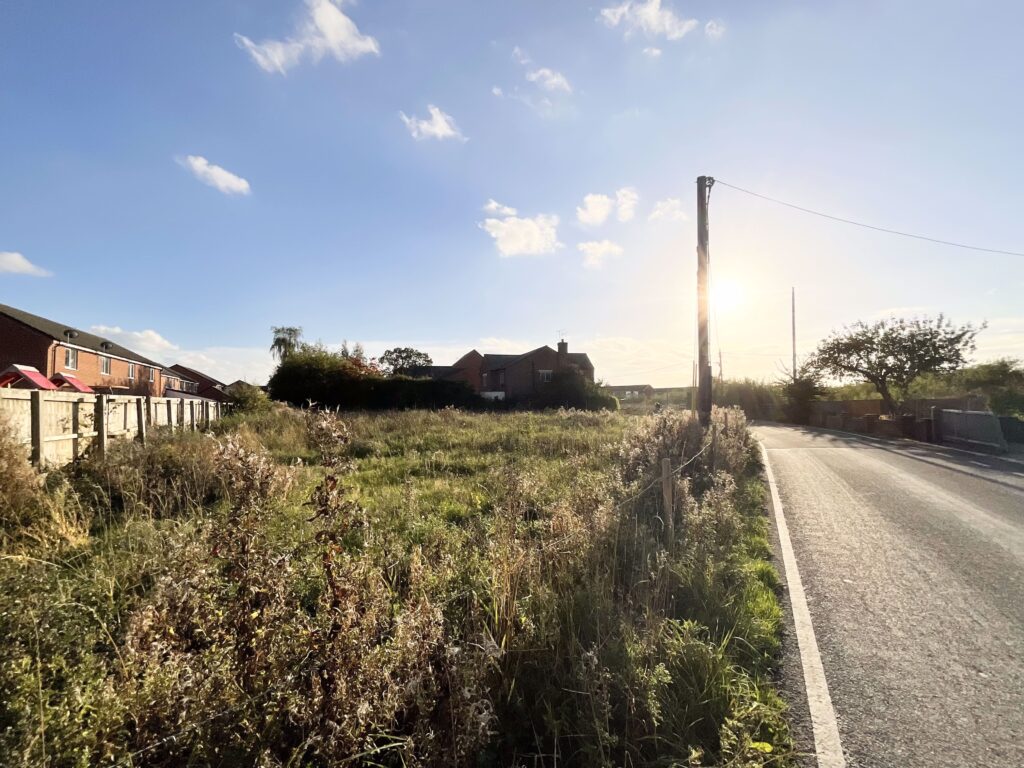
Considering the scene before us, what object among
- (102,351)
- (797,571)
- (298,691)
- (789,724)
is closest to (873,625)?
(797,571)

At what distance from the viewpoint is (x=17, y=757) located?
6.36 feet

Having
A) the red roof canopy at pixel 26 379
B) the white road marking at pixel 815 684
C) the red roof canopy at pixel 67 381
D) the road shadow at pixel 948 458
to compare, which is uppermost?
the red roof canopy at pixel 67 381

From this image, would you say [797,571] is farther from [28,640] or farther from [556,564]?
[28,640]

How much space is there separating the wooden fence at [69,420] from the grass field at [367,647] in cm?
382

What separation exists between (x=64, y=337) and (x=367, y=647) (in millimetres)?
48061

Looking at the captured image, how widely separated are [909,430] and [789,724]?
26298 millimetres

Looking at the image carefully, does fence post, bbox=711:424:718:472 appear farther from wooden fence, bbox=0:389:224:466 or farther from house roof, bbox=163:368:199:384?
house roof, bbox=163:368:199:384

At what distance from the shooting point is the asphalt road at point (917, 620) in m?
3.07

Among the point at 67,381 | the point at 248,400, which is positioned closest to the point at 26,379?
the point at 248,400

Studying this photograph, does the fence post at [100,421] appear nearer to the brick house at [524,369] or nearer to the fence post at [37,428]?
the fence post at [37,428]

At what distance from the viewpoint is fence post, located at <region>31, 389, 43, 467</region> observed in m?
8.56

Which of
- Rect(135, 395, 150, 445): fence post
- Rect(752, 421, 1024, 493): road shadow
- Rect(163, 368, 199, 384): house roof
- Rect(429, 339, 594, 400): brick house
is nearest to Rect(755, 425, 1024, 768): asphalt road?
Rect(752, 421, 1024, 493): road shadow

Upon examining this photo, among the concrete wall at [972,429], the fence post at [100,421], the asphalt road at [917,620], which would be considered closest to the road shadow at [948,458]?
the concrete wall at [972,429]

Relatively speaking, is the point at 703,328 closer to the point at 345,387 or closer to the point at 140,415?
the point at 140,415
